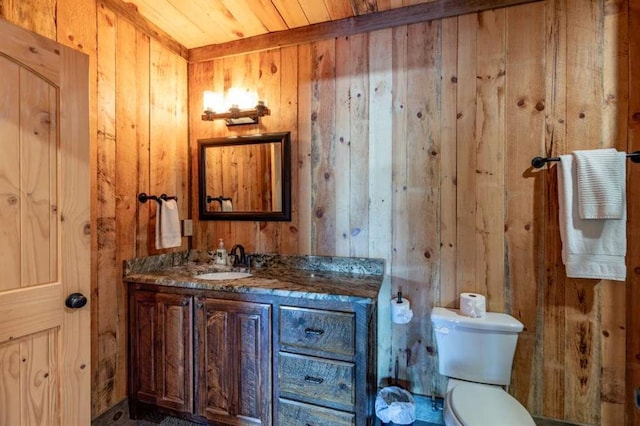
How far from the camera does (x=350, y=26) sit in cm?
200

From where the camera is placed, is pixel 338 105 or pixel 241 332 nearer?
pixel 241 332

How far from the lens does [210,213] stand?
234 centimetres

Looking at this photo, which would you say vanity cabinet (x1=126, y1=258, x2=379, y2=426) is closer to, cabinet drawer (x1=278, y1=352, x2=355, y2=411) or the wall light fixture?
cabinet drawer (x1=278, y1=352, x2=355, y2=411)

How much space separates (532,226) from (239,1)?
213 centimetres

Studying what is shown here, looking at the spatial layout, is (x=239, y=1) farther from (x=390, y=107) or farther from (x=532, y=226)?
(x=532, y=226)

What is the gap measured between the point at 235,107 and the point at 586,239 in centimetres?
221

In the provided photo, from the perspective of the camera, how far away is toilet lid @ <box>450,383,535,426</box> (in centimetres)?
125

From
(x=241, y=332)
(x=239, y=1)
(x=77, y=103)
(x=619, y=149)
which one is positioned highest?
(x=239, y=1)

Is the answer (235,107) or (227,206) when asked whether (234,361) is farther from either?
(235,107)

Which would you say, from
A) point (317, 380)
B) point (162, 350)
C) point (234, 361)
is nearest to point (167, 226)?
point (162, 350)

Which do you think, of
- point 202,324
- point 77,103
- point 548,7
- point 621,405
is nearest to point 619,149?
point 548,7

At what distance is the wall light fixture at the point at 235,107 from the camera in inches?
85.1

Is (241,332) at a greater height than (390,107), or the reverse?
(390,107)

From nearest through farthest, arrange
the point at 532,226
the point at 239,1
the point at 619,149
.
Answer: the point at 619,149
the point at 532,226
the point at 239,1
